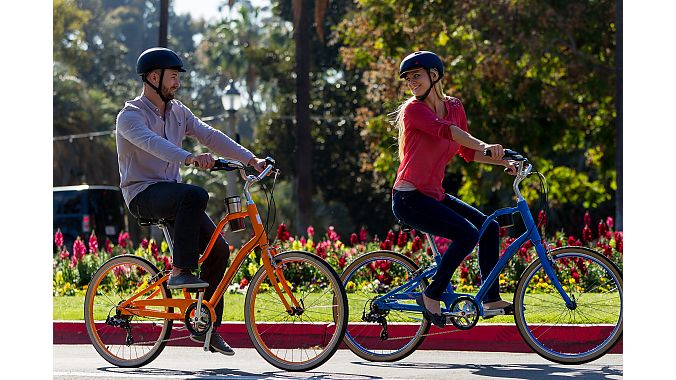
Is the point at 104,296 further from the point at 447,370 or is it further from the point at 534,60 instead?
the point at 534,60

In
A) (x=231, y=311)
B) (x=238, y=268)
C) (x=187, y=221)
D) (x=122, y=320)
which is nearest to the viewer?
(x=187, y=221)

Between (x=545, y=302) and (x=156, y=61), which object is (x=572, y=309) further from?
(x=156, y=61)

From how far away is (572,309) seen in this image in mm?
7234

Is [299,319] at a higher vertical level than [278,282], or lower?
lower

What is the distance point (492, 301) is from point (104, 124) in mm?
42936

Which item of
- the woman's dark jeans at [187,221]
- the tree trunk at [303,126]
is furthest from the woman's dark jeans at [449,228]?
the tree trunk at [303,126]

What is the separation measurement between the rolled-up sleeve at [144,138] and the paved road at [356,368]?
1219mm

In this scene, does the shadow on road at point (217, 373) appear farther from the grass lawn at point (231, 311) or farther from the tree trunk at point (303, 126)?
the tree trunk at point (303, 126)

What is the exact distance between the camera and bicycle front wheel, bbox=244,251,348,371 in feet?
22.7

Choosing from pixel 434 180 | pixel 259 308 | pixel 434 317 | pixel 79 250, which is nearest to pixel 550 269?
pixel 434 317

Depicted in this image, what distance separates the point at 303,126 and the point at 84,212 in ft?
20.7

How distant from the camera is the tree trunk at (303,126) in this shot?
28.0m

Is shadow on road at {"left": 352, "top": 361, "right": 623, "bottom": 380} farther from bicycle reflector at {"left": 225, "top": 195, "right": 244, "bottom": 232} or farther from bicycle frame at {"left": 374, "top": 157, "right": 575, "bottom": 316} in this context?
bicycle reflector at {"left": 225, "top": 195, "right": 244, "bottom": 232}
